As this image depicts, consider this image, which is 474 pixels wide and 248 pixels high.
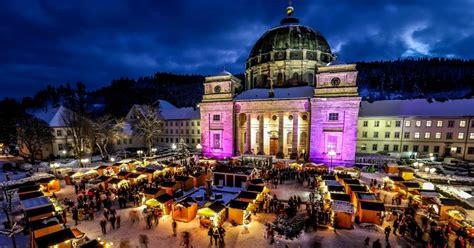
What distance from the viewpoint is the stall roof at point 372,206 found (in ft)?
51.2

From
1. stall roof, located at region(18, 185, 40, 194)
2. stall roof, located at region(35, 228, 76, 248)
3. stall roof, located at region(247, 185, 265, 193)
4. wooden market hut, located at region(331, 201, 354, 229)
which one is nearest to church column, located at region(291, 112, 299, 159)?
stall roof, located at region(247, 185, 265, 193)

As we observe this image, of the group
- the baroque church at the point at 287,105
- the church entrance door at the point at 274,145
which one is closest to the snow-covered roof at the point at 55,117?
the baroque church at the point at 287,105

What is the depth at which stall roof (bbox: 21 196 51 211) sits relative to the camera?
15.9 meters

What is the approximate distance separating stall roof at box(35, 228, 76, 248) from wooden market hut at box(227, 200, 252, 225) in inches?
387

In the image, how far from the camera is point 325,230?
15086 mm

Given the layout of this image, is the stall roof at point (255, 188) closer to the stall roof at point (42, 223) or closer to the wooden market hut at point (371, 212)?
the wooden market hut at point (371, 212)

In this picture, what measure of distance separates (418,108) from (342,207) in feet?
113

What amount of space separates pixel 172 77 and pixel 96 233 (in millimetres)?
114291

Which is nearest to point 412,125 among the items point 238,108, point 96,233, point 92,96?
point 238,108

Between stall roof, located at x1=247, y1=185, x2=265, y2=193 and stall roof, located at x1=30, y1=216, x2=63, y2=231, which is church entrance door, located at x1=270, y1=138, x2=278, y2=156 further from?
stall roof, located at x1=30, y1=216, x2=63, y2=231

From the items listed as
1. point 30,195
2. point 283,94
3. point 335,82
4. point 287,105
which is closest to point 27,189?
point 30,195

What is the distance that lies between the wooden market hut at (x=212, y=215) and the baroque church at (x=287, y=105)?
790 inches

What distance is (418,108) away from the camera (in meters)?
37.7

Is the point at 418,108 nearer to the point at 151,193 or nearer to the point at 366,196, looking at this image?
the point at 366,196
